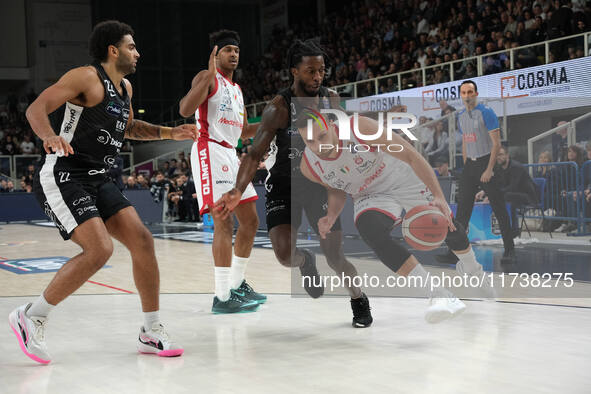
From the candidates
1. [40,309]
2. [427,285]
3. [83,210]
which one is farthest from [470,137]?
[40,309]

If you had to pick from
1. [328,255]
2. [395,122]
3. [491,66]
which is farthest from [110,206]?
[491,66]

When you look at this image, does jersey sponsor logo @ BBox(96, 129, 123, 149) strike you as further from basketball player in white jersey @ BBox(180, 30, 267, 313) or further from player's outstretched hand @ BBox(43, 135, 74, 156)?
basketball player in white jersey @ BBox(180, 30, 267, 313)

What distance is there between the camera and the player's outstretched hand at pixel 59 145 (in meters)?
3.07

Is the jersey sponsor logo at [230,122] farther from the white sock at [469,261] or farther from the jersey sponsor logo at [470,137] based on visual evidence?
the white sock at [469,261]

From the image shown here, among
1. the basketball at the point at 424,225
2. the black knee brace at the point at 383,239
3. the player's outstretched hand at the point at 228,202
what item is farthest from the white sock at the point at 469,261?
the player's outstretched hand at the point at 228,202

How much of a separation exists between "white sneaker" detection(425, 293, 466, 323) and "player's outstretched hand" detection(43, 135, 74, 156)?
1.99 m

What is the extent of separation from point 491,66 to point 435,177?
8710 mm

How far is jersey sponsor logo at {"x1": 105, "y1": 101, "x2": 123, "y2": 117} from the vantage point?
11.2 ft

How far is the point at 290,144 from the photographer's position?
4.08 m

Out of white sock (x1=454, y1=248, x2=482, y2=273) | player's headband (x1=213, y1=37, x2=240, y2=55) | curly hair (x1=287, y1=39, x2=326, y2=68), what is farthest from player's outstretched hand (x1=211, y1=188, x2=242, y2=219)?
player's headband (x1=213, y1=37, x2=240, y2=55)

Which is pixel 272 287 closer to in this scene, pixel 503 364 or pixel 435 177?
pixel 435 177

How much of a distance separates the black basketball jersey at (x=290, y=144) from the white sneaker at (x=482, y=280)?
109 cm

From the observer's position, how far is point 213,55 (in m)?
4.47

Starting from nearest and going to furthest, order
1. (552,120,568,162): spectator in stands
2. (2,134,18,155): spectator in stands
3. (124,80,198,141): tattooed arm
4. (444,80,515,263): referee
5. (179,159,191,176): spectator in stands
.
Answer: (124,80,198,141): tattooed arm, (444,80,515,263): referee, (552,120,568,162): spectator in stands, (179,159,191,176): spectator in stands, (2,134,18,155): spectator in stands
